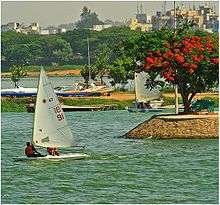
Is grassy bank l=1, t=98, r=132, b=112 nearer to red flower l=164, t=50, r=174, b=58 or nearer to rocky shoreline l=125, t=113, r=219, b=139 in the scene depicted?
red flower l=164, t=50, r=174, b=58

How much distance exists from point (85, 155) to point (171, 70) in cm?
951

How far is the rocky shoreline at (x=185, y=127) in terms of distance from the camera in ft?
141

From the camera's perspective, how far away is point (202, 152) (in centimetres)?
3884

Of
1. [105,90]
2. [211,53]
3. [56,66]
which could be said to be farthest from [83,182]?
[56,66]

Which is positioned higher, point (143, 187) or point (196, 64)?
point (196, 64)

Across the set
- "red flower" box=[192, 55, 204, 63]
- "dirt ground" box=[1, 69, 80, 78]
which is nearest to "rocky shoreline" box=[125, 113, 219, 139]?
"red flower" box=[192, 55, 204, 63]

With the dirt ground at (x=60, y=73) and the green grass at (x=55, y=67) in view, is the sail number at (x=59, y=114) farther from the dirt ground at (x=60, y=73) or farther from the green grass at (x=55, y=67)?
the green grass at (x=55, y=67)

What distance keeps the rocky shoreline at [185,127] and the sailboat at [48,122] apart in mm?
7045

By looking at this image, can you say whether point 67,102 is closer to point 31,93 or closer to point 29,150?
point 31,93

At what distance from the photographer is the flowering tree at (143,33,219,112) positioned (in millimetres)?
44812

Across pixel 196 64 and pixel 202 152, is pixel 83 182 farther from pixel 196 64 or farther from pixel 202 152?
pixel 196 64

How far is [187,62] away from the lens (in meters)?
44.7

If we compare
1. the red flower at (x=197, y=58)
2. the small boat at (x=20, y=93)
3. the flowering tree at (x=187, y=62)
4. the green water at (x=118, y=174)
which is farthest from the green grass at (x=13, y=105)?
the red flower at (x=197, y=58)

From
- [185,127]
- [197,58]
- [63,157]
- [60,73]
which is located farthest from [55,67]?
[63,157]
